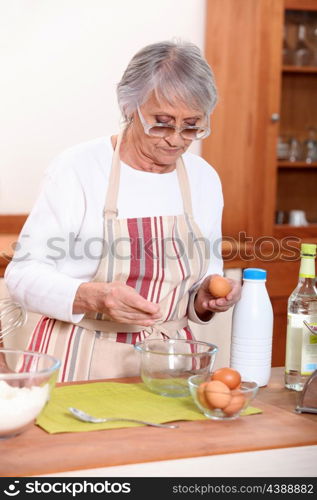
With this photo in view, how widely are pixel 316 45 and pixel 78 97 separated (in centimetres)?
123

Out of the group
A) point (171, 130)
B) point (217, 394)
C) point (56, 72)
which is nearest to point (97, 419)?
point (217, 394)

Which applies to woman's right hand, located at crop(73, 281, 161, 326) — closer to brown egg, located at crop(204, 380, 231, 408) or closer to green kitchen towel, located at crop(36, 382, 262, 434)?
green kitchen towel, located at crop(36, 382, 262, 434)

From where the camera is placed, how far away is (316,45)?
3941 millimetres

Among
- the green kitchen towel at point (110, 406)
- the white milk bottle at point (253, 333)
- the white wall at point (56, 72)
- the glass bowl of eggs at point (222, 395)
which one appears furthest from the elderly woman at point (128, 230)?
the white wall at point (56, 72)

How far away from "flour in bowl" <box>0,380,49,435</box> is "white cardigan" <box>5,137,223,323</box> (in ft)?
1.88

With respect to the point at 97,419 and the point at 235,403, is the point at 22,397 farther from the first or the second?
the point at 235,403

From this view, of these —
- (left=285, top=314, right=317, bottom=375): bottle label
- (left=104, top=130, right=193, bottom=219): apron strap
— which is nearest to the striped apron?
(left=104, top=130, right=193, bottom=219): apron strap

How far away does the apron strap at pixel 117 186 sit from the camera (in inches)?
81.3

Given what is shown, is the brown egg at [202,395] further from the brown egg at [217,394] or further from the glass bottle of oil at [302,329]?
the glass bottle of oil at [302,329]
